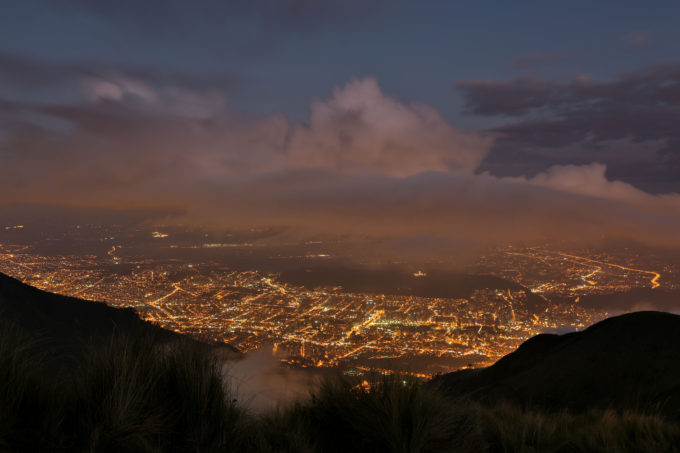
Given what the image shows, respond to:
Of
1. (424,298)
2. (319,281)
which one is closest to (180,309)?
(424,298)

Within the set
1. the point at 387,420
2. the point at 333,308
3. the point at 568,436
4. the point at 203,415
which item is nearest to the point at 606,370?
the point at 568,436

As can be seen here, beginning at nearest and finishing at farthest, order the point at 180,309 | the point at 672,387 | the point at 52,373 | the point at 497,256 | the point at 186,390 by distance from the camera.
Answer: the point at 186,390 < the point at 52,373 < the point at 672,387 < the point at 180,309 < the point at 497,256

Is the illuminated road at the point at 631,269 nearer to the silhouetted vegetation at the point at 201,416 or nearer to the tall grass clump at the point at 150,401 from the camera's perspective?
the silhouetted vegetation at the point at 201,416

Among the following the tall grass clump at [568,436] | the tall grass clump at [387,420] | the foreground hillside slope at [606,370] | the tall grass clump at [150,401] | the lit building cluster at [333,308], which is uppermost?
the tall grass clump at [150,401]

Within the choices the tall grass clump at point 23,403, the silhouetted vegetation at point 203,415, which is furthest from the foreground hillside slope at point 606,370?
the tall grass clump at point 23,403

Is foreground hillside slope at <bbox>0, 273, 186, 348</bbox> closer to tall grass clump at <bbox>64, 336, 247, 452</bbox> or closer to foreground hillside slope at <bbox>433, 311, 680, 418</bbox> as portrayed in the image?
foreground hillside slope at <bbox>433, 311, 680, 418</bbox>

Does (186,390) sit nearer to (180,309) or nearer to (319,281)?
(180,309)

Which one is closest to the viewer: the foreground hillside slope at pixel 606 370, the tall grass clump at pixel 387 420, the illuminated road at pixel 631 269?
the tall grass clump at pixel 387 420

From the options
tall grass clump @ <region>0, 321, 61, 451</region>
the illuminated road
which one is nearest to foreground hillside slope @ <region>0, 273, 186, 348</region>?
tall grass clump @ <region>0, 321, 61, 451</region>
